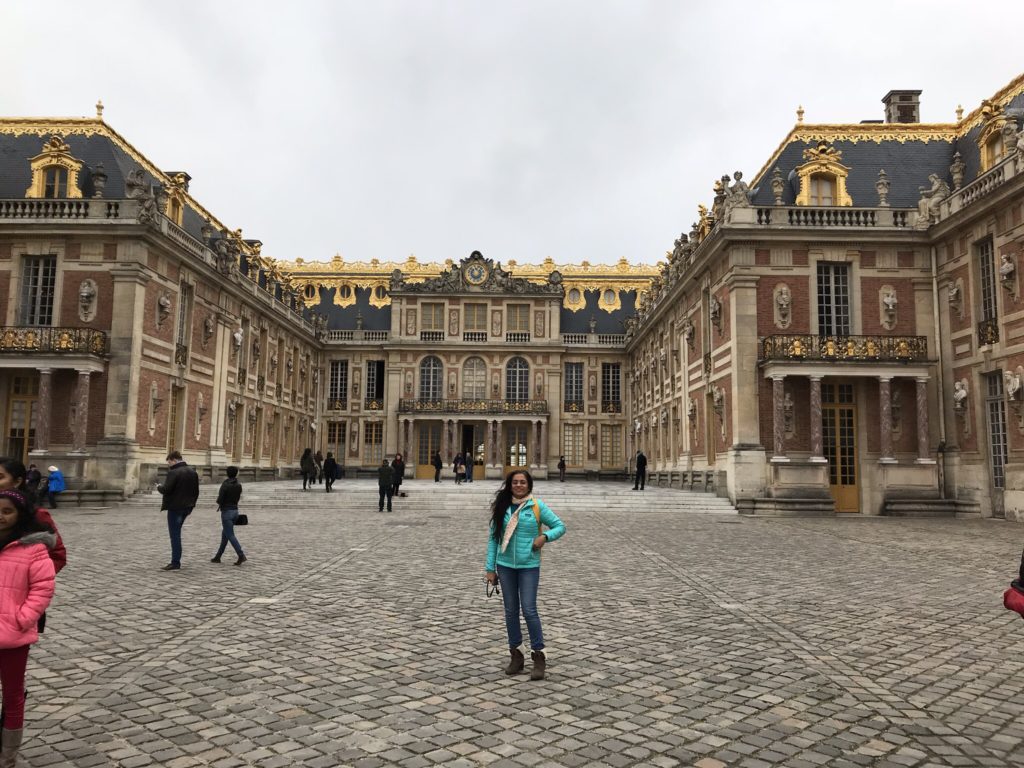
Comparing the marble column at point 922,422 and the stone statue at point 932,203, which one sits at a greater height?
the stone statue at point 932,203

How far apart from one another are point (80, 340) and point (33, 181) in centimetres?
568

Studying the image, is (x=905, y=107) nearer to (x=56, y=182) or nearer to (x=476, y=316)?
(x=476, y=316)

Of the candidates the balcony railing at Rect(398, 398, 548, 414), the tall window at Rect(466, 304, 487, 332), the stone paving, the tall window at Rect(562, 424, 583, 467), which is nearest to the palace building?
the stone paving

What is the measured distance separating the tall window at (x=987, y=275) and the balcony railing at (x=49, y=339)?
80.5ft

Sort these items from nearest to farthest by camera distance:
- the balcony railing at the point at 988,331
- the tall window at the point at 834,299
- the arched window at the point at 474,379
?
the balcony railing at the point at 988,331 < the tall window at the point at 834,299 < the arched window at the point at 474,379

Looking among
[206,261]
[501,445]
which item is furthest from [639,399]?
[206,261]

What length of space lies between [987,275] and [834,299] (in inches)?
150

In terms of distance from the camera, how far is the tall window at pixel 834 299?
22.5 meters

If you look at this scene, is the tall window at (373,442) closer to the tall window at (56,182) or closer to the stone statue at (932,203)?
the tall window at (56,182)

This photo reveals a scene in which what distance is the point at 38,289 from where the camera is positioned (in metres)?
23.1

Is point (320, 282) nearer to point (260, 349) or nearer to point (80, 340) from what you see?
point (260, 349)

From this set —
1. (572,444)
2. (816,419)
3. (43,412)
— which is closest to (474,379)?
(572,444)

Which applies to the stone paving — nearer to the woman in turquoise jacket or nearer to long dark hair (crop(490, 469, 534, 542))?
the woman in turquoise jacket

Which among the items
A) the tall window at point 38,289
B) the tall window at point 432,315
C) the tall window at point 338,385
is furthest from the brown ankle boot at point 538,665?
the tall window at point 338,385
